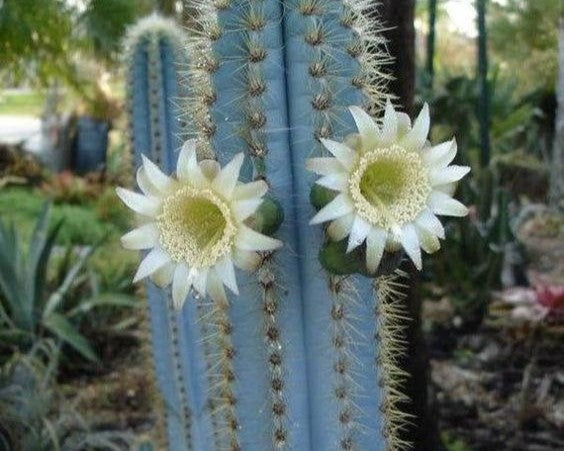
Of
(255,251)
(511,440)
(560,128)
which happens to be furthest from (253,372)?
(560,128)

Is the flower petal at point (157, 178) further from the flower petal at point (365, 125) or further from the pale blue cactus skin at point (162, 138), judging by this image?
the pale blue cactus skin at point (162, 138)

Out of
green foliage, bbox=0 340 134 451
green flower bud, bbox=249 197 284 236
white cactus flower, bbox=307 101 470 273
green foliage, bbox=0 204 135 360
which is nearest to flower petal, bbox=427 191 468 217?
white cactus flower, bbox=307 101 470 273

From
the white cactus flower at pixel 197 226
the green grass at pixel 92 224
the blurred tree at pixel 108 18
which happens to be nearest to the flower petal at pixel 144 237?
the white cactus flower at pixel 197 226

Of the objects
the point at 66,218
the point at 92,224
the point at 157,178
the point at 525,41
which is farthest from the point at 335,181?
the point at 525,41

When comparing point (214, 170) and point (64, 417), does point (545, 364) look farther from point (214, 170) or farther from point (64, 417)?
point (214, 170)

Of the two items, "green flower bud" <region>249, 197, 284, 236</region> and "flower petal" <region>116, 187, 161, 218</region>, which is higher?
"flower petal" <region>116, 187, 161, 218</region>

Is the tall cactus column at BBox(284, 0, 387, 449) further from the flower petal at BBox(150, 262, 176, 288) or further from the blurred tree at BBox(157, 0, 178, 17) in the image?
the blurred tree at BBox(157, 0, 178, 17)
